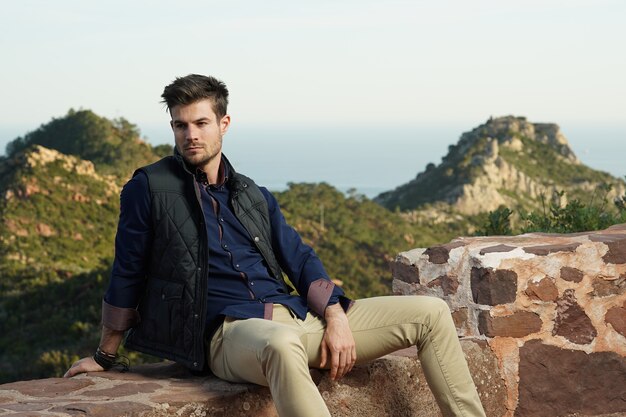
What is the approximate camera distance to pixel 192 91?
320 centimetres

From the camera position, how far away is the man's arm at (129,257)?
10.4 feet

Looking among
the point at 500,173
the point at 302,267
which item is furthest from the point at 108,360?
the point at 500,173

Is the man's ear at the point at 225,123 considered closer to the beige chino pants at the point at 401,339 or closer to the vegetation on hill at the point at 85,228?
the beige chino pants at the point at 401,339

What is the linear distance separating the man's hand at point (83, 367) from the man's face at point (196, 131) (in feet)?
2.63

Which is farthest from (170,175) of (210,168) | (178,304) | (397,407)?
(397,407)

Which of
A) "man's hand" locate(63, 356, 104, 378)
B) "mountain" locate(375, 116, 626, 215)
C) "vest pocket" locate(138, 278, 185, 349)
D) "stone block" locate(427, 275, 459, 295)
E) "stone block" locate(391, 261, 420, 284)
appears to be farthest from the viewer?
"mountain" locate(375, 116, 626, 215)

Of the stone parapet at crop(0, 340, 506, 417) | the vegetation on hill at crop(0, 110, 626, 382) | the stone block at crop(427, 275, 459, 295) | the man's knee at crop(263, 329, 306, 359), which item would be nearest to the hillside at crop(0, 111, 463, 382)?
the vegetation on hill at crop(0, 110, 626, 382)

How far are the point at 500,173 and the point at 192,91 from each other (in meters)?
40.9

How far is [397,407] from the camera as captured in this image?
3619mm

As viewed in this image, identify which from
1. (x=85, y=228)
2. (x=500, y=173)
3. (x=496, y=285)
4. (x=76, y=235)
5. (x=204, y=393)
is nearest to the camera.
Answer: (x=204, y=393)

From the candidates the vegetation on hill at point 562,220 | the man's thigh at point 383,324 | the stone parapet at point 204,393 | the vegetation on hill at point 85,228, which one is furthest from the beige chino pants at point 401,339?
the vegetation on hill at point 85,228

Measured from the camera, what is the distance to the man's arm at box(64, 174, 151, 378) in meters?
3.16

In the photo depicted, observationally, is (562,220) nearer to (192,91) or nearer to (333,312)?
(333,312)

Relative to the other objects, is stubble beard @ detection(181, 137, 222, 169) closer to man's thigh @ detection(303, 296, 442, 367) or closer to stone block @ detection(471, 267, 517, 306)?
man's thigh @ detection(303, 296, 442, 367)
